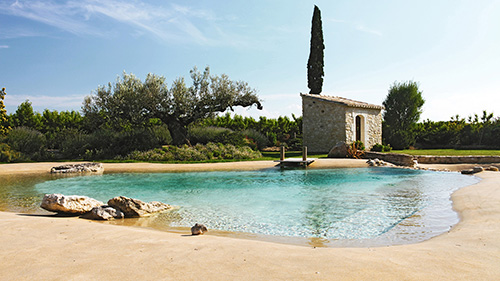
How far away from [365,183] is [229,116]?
18.6 m

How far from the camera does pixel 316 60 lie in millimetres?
26578

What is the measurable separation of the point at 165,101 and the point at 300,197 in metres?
13.9

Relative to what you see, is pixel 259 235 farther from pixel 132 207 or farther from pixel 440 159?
pixel 440 159

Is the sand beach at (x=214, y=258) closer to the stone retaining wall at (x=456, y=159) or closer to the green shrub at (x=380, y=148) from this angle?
the stone retaining wall at (x=456, y=159)

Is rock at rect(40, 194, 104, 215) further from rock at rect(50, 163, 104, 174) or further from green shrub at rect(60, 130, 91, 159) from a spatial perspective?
green shrub at rect(60, 130, 91, 159)

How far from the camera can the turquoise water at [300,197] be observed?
5.67 metres

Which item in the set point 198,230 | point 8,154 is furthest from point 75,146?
point 198,230

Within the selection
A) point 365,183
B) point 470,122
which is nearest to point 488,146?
point 470,122

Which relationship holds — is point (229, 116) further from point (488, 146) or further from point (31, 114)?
point (488, 146)

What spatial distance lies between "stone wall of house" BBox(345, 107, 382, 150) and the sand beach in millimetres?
17324

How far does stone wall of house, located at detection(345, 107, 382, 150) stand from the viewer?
71.5 feet

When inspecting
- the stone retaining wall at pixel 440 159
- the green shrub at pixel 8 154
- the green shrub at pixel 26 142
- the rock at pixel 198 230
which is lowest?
the rock at pixel 198 230

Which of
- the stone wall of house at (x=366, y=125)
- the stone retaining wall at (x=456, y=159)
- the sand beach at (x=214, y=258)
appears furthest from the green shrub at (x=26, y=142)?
the stone retaining wall at (x=456, y=159)

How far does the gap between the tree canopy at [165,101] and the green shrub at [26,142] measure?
3107 millimetres
